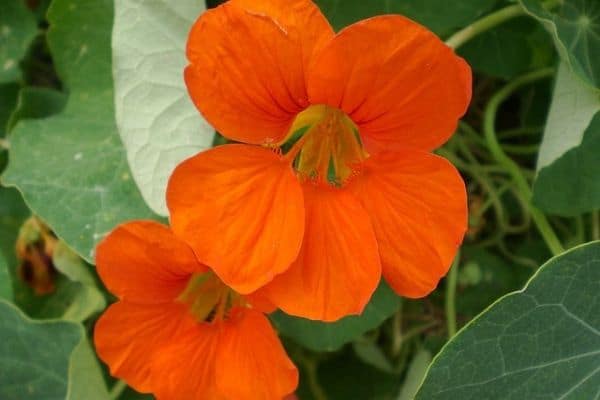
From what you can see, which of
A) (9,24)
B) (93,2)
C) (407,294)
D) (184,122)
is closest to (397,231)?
(407,294)

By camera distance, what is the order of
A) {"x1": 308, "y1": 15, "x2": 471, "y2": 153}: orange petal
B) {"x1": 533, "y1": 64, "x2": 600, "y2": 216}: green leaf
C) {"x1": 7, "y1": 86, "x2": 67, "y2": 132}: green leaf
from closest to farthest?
{"x1": 308, "y1": 15, "x2": 471, "y2": 153}: orange petal → {"x1": 533, "y1": 64, "x2": 600, "y2": 216}: green leaf → {"x1": 7, "y1": 86, "x2": 67, "y2": 132}: green leaf

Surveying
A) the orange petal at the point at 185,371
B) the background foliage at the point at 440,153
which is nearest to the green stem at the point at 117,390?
the background foliage at the point at 440,153

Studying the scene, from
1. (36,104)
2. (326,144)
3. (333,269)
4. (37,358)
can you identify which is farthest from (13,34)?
(333,269)

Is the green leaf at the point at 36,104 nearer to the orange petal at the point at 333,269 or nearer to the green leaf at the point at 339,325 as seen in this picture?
the green leaf at the point at 339,325

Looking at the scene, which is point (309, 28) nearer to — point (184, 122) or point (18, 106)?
point (184, 122)

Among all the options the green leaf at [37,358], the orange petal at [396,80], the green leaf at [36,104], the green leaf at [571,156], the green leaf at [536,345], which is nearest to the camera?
the orange petal at [396,80]

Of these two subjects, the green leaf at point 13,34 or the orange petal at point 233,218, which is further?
the green leaf at point 13,34

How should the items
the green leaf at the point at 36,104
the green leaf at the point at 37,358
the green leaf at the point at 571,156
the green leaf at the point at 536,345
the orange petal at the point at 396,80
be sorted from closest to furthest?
the orange petal at the point at 396,80
the green leaf at the point at 536,345
the green leaf at the point at 571,156
the green leaf at the point at 37,358
the green leaf at the point at 36,104

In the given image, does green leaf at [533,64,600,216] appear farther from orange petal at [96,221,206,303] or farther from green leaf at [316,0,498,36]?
orange petal at [96,221,206,303]

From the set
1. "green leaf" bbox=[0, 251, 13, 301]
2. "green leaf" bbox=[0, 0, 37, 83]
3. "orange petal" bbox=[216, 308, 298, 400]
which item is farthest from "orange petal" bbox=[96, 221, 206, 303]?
"green leaf" bbox=[0, 0, 37, 83]
